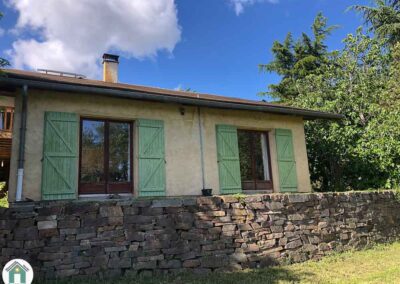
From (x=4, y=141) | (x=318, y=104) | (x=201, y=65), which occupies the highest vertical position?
(x=201, y=65)

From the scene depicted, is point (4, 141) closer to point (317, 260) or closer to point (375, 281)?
point (317, 260)

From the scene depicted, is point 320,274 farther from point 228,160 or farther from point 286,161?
point 286,161

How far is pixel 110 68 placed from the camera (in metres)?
10.7

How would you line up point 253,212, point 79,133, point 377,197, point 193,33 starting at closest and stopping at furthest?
point 253,212 → point 79,133 → point 377,197 → point 193,33

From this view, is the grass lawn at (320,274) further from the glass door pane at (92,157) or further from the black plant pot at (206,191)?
the glass door pane at (92,157)

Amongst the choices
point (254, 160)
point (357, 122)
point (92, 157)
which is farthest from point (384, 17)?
point (92, 157)

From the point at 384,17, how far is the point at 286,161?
10864 mm

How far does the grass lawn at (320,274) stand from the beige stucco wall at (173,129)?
103 inches

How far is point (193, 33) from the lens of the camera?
14.2 meters

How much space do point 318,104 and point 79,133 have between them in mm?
9394

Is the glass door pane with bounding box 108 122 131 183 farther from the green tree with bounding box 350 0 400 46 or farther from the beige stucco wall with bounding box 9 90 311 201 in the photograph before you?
the green tree with bounding box 350 0 400 46

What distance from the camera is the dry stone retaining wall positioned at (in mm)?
5215

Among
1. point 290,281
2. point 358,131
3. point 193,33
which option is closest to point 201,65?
point 193,33

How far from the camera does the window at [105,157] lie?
7.59 m
